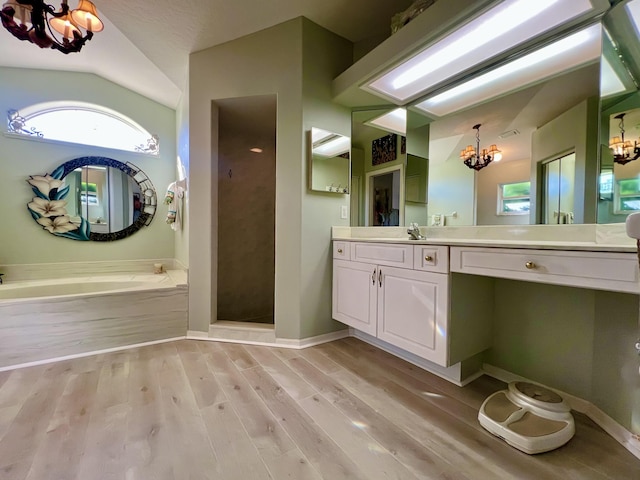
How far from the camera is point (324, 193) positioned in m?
2.38

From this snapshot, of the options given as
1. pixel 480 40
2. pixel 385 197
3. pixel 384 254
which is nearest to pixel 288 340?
pixel 384 254

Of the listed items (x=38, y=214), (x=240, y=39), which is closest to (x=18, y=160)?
(x=38, y=214)

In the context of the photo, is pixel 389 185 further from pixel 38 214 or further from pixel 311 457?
pixel 38 214

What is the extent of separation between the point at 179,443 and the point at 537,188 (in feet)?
7.49

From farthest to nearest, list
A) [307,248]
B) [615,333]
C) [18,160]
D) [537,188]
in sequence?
[18,160] → [307,248] → [537,188] → [615,333]

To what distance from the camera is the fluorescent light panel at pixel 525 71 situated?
1.40m

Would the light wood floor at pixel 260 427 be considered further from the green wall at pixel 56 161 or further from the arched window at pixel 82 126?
the arched window at pixel 82 126

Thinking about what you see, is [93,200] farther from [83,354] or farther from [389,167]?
[389,167]

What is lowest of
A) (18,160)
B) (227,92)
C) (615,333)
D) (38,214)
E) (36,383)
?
(36,383)

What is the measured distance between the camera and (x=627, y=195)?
1258 millimetres

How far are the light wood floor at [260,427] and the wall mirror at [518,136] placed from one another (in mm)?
1128

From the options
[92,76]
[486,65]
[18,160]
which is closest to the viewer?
[486,65]

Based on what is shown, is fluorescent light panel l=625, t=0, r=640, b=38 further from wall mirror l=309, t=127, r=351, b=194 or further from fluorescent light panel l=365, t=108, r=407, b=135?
wall mirror l=309, t=127, r=351, b=194

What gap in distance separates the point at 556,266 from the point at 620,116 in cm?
83
